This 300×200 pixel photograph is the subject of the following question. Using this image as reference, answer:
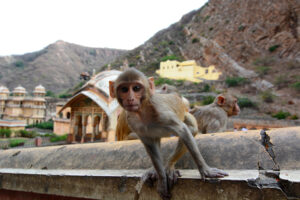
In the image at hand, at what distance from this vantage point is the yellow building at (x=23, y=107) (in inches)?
1663

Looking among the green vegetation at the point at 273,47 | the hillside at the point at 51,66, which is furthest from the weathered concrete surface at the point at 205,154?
the hillside at the point at 51,66

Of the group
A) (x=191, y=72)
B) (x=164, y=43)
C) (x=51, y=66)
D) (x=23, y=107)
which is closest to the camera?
(x=23, y=107)

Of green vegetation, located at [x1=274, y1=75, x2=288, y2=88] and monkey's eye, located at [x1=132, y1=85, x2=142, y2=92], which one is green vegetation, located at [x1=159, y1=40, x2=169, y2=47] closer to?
green vegetation, located at [x1=274, y1=75, x2=288, y2=88]

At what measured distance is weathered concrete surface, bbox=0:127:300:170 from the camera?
6.40 ft

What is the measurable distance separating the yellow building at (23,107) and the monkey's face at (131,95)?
150ft

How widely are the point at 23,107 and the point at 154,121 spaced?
1883 inches

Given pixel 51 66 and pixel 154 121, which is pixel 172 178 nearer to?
pixel 154 121

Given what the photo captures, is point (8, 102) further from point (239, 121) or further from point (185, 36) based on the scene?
point (185, 36)

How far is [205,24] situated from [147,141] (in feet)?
214

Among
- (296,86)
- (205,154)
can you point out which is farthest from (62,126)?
(296,86)

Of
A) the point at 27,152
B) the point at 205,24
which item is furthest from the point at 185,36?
the point at 27,152

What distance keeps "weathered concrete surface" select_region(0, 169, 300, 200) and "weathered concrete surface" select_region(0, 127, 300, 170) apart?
23cm

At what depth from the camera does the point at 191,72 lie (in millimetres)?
48094

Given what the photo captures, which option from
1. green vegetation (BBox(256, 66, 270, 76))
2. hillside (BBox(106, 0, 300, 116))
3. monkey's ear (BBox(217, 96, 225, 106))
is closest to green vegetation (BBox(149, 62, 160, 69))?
hillside (BBox(106, 0, 300, 116))
